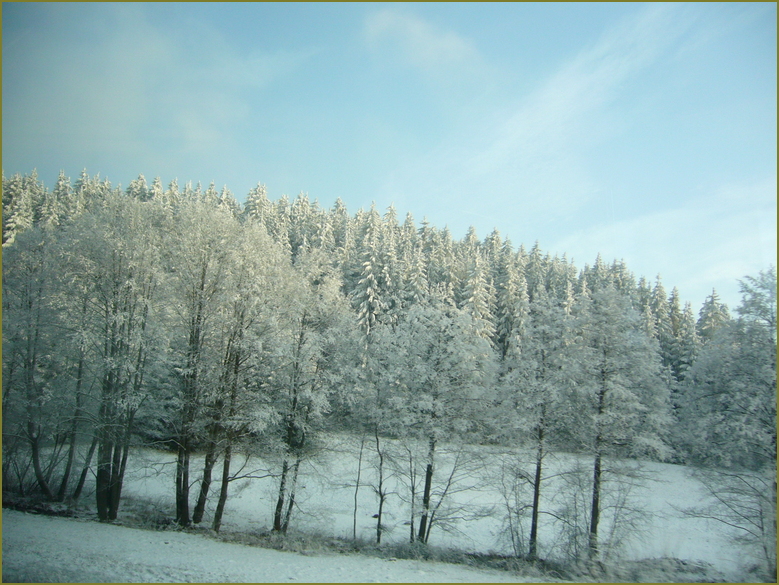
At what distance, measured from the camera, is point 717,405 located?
1418 cm

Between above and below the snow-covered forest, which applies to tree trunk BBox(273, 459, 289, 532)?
A: below

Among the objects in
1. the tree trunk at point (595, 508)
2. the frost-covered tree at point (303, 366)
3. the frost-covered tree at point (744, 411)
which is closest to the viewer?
the frost-covered tree at point (744, 411)

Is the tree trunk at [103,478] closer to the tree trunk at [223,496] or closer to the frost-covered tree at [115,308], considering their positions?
the frost-covered tree at [115,308]

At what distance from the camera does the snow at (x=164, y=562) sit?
1030cm

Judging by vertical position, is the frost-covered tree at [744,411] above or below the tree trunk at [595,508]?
above

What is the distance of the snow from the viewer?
1030cm

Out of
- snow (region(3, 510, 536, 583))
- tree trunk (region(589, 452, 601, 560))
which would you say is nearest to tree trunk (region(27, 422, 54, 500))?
snow (region(3, 510, 536, 583))

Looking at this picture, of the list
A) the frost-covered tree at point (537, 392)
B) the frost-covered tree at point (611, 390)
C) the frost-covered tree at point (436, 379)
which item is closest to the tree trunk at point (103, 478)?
the frost-covered tree at point (436, 379)

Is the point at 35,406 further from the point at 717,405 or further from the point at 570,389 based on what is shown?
the point at 717,405

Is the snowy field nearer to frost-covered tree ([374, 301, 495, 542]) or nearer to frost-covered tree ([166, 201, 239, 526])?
frost-covered tree ([374, 301, 495, 542])

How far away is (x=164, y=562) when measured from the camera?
1138 centimetres

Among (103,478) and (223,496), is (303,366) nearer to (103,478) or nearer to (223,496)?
(223,496)

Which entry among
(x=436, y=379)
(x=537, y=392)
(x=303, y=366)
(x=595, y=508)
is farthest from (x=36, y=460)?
(x=595, y=508)

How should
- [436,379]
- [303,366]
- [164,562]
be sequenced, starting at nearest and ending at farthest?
[164,562] < [436,379] < [303,366]
